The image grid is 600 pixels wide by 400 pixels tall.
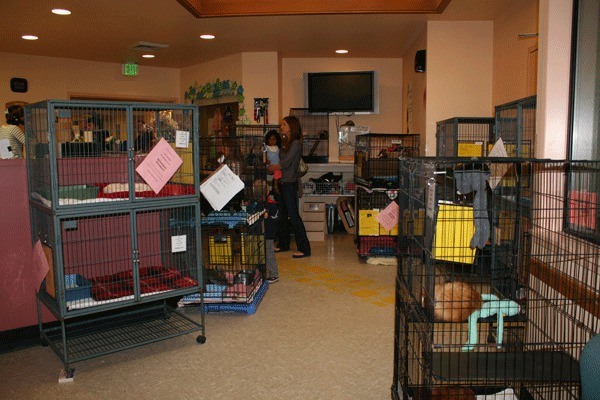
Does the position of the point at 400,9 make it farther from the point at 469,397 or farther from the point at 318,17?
the point at 469,397

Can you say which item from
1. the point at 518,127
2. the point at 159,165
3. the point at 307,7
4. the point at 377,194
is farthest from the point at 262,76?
the point at 159,165

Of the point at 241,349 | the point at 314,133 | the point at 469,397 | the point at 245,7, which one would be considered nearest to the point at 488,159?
the point at 469,397

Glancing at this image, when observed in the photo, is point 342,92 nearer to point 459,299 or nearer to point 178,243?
point 178,243

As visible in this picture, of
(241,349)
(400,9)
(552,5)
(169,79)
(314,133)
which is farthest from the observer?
(169,79)

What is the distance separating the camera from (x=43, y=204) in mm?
3246

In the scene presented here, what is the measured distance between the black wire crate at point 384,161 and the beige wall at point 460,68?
1.72ft

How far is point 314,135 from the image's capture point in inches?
325

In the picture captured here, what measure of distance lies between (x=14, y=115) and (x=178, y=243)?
15.3ft

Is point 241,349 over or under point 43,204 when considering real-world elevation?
under

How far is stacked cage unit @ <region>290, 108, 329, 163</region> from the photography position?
8023mm

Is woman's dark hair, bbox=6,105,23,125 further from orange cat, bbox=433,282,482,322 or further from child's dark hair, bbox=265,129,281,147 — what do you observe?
orange cat, bbox=433,282,482,322

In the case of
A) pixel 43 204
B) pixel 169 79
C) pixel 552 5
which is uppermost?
pixel 169 79

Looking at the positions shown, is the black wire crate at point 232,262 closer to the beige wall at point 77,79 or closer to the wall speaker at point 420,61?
the wall speaker at point 420,61

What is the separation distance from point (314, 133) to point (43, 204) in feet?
17.8
